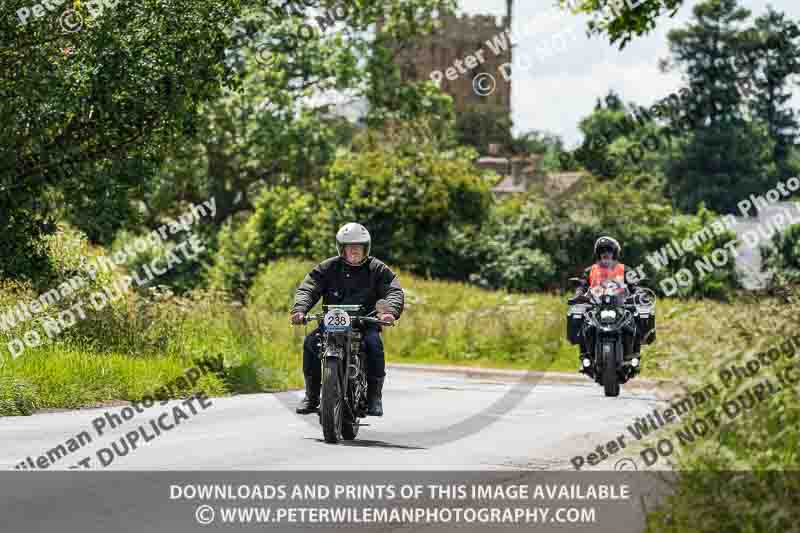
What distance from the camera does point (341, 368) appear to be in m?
11.6

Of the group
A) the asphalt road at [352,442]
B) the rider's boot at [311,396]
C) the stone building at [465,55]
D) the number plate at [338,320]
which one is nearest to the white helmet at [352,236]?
the number plate at [338,320]

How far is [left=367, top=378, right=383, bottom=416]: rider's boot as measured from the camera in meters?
12.1

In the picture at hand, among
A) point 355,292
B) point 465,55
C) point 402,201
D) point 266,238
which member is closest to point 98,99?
point 355,292

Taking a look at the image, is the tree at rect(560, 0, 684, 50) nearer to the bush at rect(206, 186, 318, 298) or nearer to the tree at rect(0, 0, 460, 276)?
the tree at rect(0, 0, 460, 276)

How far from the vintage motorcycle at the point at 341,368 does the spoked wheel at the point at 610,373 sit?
207 inches

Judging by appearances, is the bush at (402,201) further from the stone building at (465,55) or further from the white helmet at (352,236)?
the stone building at (465,55)

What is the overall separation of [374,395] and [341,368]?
0.62 metres


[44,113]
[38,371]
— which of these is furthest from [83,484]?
[44,113]

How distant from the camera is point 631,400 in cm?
1947

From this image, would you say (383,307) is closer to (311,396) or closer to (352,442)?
(311,396)

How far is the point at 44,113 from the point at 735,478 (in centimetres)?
1330

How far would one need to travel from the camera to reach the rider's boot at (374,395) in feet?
39.7

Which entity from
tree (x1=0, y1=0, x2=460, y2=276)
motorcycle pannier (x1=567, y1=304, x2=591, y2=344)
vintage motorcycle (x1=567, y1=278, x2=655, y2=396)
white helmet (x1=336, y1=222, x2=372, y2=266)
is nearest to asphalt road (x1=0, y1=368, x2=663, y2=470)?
vintage motorcycle (x1=567, y1=278, x2=655, y2=396)

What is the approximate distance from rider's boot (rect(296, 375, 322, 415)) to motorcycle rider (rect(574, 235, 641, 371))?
5.16m
